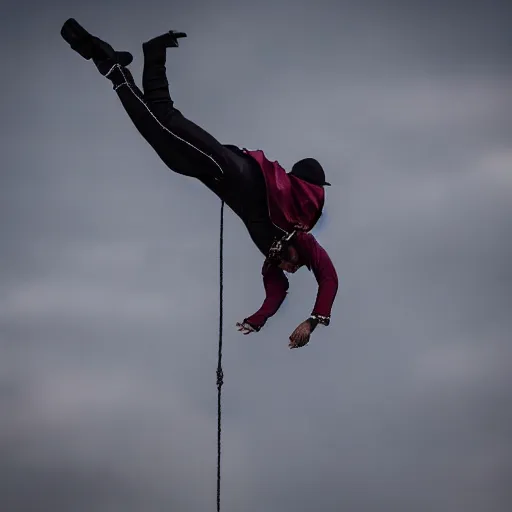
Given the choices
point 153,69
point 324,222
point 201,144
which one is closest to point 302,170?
point 324,222

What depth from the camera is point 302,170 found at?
10445mm

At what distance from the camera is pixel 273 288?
1079cm

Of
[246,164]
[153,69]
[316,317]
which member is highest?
[153,69]

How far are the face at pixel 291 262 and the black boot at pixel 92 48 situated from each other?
2.64 metres

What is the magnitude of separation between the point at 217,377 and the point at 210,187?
2.04 m

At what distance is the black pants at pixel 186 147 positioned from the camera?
934 centimetres

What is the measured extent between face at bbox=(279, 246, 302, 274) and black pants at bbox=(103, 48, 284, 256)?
238 mm

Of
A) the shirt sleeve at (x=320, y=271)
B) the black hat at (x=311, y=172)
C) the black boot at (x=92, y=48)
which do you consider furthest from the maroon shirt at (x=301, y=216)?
the black boot at (x=92, y=48)

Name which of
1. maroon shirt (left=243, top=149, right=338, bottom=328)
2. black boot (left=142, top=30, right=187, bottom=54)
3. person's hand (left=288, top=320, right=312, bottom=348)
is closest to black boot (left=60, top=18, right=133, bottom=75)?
black boot (left=142, top=30, right=187, bottom=54)

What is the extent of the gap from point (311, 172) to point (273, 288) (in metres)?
1.39

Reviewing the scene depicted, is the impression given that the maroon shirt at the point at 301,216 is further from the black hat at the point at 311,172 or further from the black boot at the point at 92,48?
the black boot at the point at 92,48

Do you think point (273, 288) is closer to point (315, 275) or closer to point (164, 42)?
point (315, 275)

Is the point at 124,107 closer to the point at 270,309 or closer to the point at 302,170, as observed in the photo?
the point at 302,170

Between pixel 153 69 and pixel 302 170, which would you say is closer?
pixel 153 69
